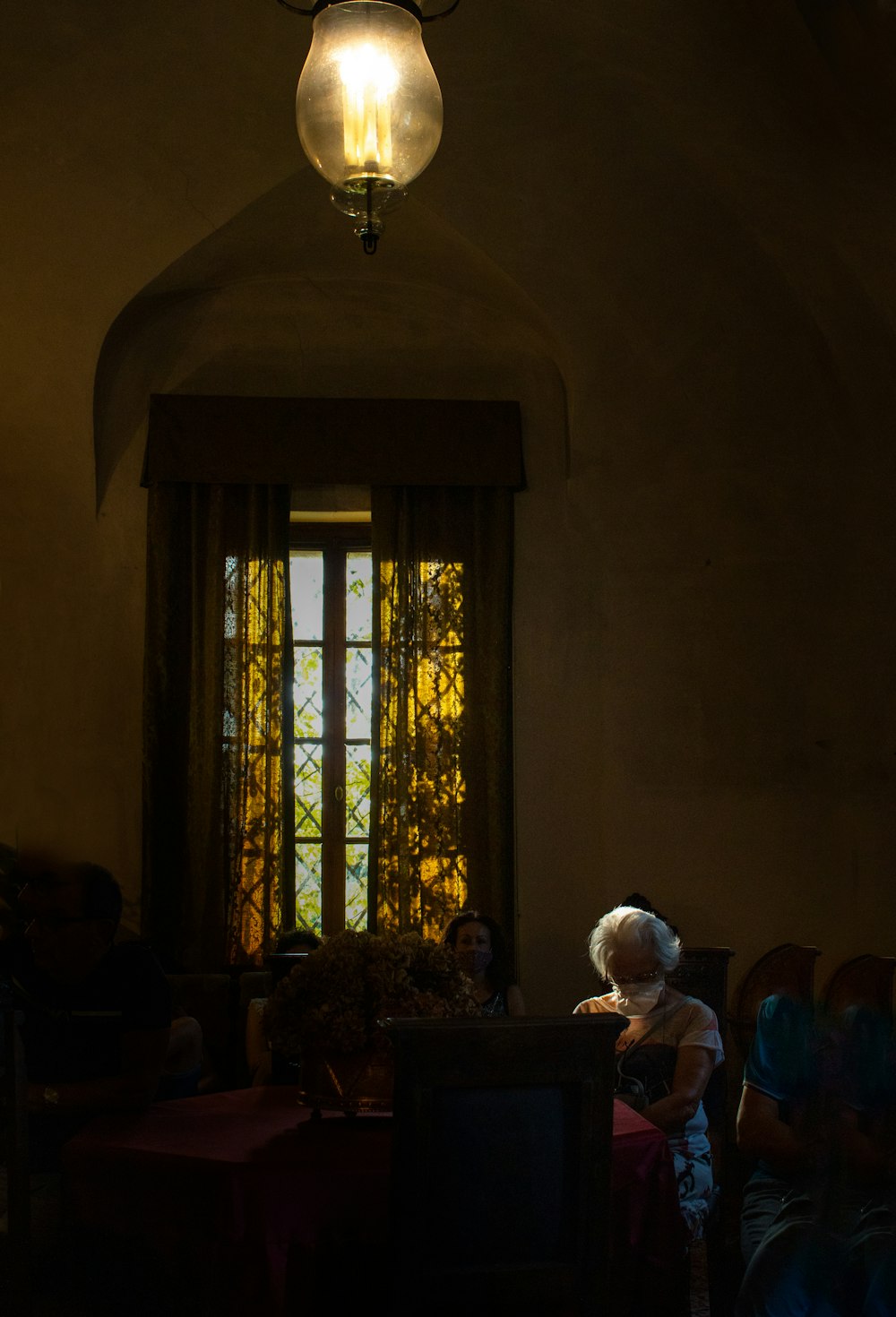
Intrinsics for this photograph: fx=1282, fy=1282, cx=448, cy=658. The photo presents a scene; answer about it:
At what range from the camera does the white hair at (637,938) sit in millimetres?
3846

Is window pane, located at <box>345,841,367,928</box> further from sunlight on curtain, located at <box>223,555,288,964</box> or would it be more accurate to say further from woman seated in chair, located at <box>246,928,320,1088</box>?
woman seated in chair, located at <box>246,928,320,1088</box>

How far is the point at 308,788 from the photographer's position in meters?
6.44

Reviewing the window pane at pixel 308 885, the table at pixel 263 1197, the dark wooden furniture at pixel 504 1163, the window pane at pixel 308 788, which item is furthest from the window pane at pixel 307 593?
the dark wooden furniture at pixel 504 1163

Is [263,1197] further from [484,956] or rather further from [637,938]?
[484,956]

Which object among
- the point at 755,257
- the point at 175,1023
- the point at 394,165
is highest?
the point at 755,257

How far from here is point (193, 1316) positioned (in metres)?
2.56

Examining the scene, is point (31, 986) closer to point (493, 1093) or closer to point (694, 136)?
point (493, 1093)

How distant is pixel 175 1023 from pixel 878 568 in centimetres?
362

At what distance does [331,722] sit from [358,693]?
202 mm

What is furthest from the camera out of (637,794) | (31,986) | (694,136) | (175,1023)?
(637,794)

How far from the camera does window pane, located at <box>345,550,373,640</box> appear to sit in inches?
258

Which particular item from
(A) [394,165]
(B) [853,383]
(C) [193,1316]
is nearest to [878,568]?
(B) [853,383]

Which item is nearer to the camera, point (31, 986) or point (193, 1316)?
point (193, 1316)

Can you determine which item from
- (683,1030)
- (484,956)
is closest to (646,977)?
(683,1030)
